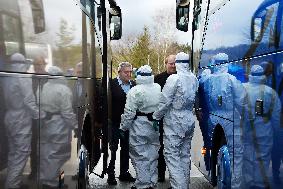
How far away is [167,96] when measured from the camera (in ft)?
24.7

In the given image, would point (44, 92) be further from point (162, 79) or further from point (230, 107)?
point (162, 79)

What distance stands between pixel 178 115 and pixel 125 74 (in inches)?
88.9

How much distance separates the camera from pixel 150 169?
8453 mm

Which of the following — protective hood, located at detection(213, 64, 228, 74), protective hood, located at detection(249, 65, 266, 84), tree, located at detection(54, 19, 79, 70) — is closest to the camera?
protective hood, located at detection(249, 65, 266, 84)

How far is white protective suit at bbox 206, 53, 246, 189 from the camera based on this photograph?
5.16 m

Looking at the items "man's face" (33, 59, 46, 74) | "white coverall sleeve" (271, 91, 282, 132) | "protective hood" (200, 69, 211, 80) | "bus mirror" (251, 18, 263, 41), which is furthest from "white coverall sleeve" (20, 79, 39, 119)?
"protective hood" (200, 69, 211, 80)

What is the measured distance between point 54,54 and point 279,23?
5.57 ft

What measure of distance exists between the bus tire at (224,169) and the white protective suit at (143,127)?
7.04 feet

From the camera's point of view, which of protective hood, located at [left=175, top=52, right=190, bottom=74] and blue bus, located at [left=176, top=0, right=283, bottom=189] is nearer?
blue bus, located at [left=176, top=0, right=283, bottom=189]

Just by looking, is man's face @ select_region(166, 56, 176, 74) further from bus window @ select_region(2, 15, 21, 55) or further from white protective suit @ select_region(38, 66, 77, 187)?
bus window @ select_region(2, 15, 21, 55)

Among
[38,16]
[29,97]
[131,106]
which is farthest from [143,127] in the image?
[29,97]

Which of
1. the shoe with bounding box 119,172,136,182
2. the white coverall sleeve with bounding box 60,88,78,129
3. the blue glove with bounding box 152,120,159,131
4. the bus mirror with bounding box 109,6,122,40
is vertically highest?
the bus mirror with bounding box 109,6,122,40

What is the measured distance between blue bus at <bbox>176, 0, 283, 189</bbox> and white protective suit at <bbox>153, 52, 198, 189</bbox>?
193mm

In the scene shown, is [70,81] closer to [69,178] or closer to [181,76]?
[69,178]
